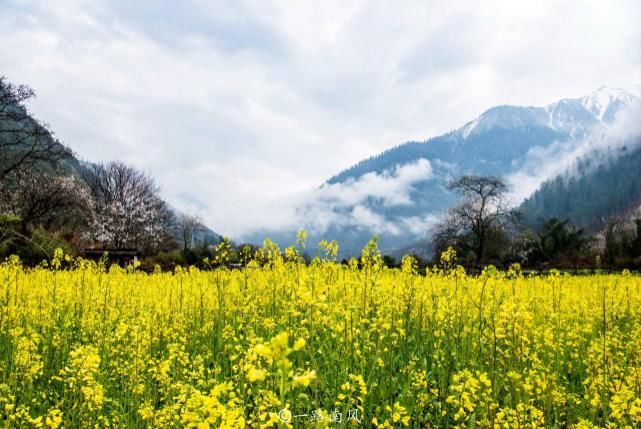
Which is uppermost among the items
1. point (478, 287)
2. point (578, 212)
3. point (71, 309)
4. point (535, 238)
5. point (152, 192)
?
point (578, 212)

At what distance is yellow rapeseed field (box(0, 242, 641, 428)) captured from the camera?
313cm

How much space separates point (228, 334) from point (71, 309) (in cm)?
355

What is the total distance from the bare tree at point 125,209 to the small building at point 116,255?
26179 millimetres

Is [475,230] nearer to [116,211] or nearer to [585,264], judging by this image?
[585,264]

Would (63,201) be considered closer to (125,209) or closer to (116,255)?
(116,255)

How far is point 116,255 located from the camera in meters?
23.4

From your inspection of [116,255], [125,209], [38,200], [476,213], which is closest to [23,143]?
[38,200]

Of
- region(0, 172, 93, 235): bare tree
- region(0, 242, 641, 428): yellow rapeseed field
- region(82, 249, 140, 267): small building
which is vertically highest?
region(0, 172, 93, 235): bare tree

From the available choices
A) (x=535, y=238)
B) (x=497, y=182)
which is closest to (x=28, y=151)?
(x=497, y=182)

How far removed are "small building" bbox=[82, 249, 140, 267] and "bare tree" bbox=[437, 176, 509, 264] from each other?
110ft

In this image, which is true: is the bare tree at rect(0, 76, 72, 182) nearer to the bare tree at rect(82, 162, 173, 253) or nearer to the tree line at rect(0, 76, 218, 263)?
the tree line at rect(0, 76, 218, 263)

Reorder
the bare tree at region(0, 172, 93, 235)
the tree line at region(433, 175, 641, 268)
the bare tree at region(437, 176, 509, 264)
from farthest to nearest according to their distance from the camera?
the bare tree at region(437, 176, 509, 264), the tree line at region(433, 175, 641, 268), the bare tree at region(0, 172, 93, 235)

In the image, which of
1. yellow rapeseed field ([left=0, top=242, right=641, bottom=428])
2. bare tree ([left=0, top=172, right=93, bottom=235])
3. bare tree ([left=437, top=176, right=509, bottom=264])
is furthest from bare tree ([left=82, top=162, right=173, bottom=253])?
yellow rapeseed field ([left=0, top=242, right=641, bottom=428])

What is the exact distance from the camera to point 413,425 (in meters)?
4.09
